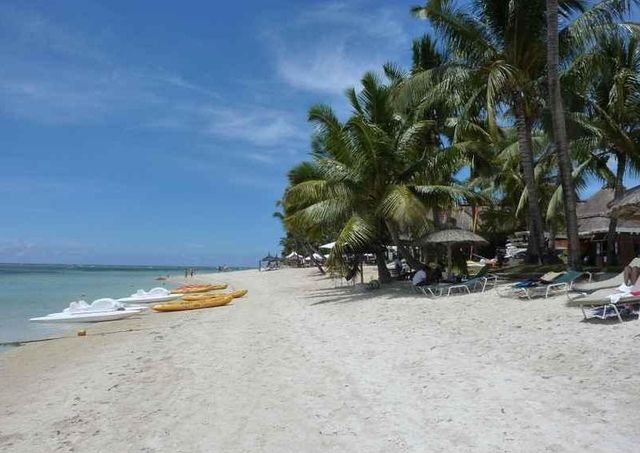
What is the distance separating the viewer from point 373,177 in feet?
53.2

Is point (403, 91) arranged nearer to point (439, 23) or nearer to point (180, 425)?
point (439, 23)

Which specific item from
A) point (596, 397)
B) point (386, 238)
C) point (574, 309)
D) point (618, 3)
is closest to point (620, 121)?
point (618, 3)

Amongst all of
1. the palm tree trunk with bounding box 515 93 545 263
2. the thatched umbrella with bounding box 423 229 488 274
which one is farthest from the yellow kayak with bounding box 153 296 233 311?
the palm tree trunk with bounding box 515 93 545 263

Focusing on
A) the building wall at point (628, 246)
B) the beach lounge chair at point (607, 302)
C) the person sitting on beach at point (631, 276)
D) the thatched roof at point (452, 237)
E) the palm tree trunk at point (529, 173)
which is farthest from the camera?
the building wall at point (628, 246)

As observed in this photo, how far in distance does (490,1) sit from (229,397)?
13.5 meters

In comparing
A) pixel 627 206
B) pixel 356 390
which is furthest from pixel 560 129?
pixel 356 390

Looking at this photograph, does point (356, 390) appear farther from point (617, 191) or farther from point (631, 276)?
point (617, 191)

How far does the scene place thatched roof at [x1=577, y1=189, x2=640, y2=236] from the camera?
20438 millimetres

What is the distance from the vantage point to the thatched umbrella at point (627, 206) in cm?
952

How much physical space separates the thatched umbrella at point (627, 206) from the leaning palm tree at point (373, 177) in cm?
515

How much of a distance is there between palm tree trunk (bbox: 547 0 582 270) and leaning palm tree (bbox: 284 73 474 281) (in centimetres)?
316

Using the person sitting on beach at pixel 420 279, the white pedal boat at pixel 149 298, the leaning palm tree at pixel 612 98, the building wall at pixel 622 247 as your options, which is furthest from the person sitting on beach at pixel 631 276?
the white pedal boat at pixel 149 298

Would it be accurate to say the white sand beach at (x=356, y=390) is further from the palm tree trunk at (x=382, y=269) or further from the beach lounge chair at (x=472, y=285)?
the palm tree trunk at (x=382, y=269)

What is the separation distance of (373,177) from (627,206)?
764 centimetres
